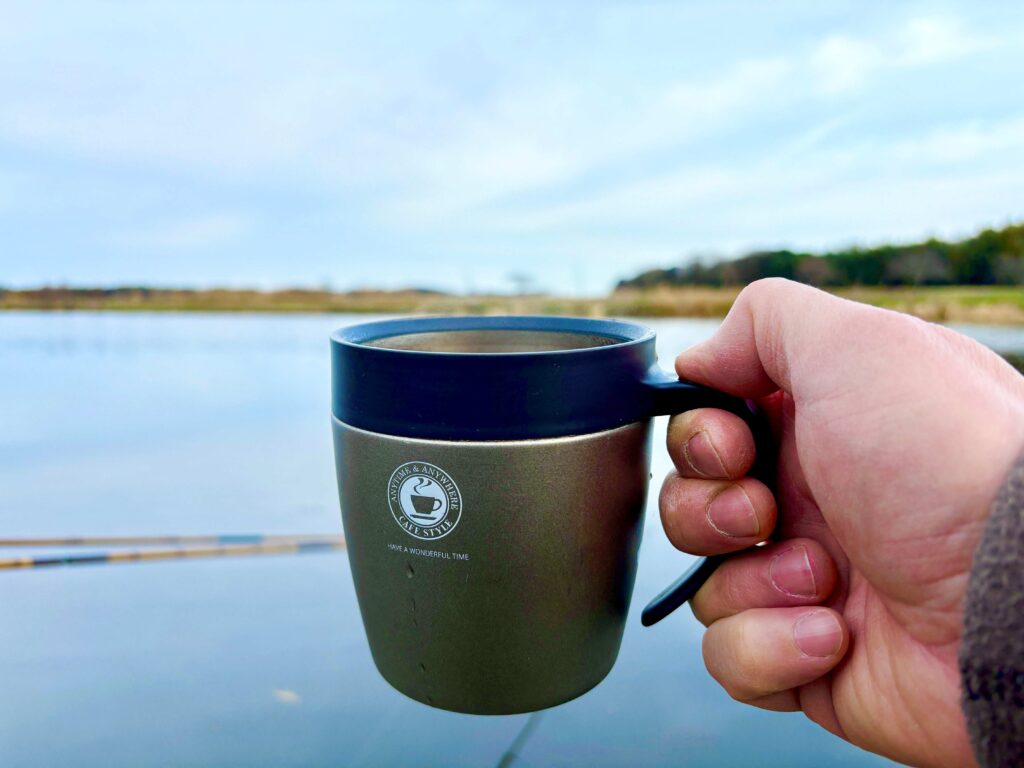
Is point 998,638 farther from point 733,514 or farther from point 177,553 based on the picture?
point 177,553

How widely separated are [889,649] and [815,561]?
0.30ft

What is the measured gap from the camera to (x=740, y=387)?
0.71 metres

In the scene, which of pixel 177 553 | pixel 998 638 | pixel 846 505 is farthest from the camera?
pixel 177 553

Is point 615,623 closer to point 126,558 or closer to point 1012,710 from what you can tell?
point 1012,710

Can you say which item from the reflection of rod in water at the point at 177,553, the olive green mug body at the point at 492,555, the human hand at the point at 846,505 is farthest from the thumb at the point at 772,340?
the reflection of rod in water at the point at 177,553

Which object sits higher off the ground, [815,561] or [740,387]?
[740,387]

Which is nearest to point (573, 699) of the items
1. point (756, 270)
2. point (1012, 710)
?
point (1012, 710)

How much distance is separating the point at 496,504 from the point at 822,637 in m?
0.34

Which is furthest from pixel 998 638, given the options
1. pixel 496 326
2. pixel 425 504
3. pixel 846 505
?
pixel 496 326

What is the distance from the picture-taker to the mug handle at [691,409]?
62cm

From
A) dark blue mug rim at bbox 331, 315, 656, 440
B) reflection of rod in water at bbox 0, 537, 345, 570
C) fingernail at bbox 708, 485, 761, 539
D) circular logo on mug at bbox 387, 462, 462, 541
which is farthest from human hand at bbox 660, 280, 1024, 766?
reflection of rod in water at bbox 0, 537, 345, 570

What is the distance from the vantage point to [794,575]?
2.33 ft

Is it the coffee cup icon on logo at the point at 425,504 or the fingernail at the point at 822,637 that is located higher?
the coffee cup icon on logo at the point at 425,504

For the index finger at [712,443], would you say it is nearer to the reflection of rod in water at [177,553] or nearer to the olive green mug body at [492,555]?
the olive green mug body at [492,555]
